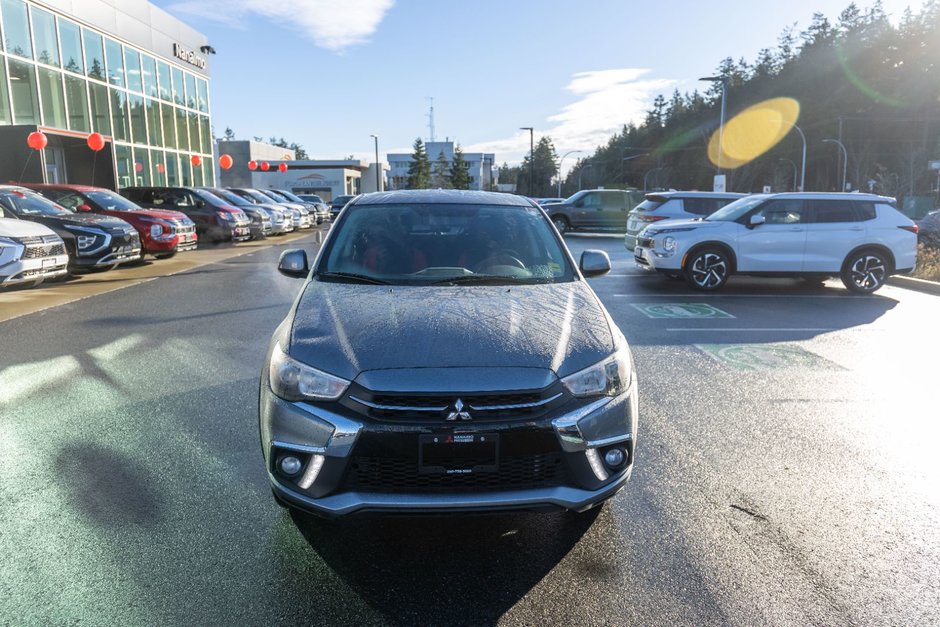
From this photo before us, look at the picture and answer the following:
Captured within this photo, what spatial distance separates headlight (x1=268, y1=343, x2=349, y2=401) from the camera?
287 cm

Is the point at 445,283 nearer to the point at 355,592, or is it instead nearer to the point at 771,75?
the point at 355,592

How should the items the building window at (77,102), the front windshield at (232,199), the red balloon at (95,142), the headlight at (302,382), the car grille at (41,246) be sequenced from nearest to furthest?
the headlight at (302,382)
the car grille at (41,246)
the red balloon at (95,142)
the front windshield at (232,199)
the building window at (77,102)

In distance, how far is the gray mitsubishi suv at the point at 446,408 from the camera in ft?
9.12

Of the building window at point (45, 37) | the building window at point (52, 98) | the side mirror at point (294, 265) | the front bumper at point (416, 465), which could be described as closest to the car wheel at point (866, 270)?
the side mirror at point (294, 265)

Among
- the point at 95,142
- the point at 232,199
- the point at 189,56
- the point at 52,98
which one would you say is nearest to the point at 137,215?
the point at 232,199

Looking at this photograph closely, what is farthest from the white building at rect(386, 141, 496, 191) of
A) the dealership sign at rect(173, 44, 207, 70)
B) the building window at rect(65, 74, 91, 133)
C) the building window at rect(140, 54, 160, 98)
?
the building window at rect(65, 74, 91, 133)

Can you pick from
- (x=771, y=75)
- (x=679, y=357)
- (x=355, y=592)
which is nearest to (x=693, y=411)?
(x=679, y=357)

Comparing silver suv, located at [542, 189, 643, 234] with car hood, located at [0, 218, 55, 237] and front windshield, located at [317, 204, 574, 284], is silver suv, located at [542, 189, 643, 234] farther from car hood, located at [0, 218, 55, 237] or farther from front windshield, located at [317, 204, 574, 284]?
front windshield, located at [317, 204, 574, 284]

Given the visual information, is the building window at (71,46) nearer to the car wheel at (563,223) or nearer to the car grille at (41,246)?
the car grille at (41,246)

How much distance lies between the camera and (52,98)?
2420 cm

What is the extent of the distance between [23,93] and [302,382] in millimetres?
25536

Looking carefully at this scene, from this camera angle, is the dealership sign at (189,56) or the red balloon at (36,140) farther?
the dealership sign at (189,56)

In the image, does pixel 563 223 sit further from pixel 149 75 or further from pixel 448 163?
pixel 448 163

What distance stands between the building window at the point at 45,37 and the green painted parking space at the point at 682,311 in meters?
23.6
